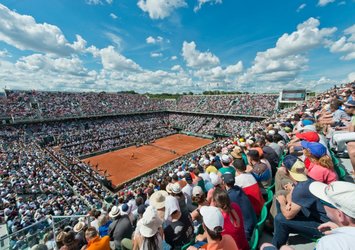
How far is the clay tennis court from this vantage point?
2519 centimetres

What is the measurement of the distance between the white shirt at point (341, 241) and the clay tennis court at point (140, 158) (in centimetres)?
2298

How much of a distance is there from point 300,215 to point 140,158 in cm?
2938

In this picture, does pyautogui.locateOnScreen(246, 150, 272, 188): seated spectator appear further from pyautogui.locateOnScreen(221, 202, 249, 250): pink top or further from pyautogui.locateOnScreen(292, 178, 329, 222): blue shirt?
pyautogui.locateOnScreen(221, 202, 249, 250): pink top

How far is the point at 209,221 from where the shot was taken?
2102 millimetres

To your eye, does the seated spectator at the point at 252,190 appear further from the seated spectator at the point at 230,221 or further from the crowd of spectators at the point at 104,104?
the crowd of spectators at the point at 104,104

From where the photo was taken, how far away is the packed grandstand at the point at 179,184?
105 inches

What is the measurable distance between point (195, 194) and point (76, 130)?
36.7m

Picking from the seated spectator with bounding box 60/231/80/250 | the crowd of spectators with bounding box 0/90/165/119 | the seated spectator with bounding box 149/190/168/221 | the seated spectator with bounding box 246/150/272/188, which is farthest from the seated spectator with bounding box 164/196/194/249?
the crowd of spectators with bounding box 0/90/165/119

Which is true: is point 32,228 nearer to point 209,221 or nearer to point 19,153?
point 209,221

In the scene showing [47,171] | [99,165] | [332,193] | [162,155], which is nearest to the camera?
[332,193]

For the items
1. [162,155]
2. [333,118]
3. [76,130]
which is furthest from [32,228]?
[76,130]

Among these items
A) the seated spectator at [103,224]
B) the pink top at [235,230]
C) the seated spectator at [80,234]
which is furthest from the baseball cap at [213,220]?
the seated spectator at [80,234]

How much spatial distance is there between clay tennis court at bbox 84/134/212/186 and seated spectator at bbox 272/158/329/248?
2186 cm

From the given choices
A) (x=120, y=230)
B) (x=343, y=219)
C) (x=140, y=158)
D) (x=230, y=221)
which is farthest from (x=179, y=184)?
(x=140, y=158)
